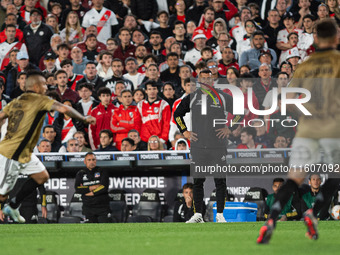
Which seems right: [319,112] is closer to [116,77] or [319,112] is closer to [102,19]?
[116,77]

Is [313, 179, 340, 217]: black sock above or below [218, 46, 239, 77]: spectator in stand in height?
below

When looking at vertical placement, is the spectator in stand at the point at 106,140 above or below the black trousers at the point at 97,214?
above

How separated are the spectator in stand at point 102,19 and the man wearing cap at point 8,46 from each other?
1856 mm

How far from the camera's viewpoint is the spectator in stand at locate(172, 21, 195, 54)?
16.5 m

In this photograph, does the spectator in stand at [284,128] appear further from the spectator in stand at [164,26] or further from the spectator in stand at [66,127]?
the spectator in stand at [164,26]

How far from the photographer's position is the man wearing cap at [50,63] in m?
16.7

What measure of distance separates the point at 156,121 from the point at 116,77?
224 cm

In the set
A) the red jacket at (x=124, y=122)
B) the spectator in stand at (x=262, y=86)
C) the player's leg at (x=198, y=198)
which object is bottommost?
the player's leg at (x=198, y=198)

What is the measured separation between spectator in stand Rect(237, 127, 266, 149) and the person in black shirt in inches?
104

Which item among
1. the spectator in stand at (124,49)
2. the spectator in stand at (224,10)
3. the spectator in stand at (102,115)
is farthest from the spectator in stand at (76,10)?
the spectator in stand at (102,115)

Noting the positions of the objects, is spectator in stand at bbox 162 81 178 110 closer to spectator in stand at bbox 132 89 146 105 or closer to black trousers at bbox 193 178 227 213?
spectator in stand at bbox 132 89 146 105

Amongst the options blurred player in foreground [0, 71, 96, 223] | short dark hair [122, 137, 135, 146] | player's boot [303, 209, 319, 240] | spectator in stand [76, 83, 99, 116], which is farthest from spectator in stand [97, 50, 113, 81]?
player's boot [303, 209, 319, 240]

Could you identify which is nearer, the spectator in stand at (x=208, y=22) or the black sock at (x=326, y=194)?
the black sock at (x=326, y=194)

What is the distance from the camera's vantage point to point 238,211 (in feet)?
38.8
